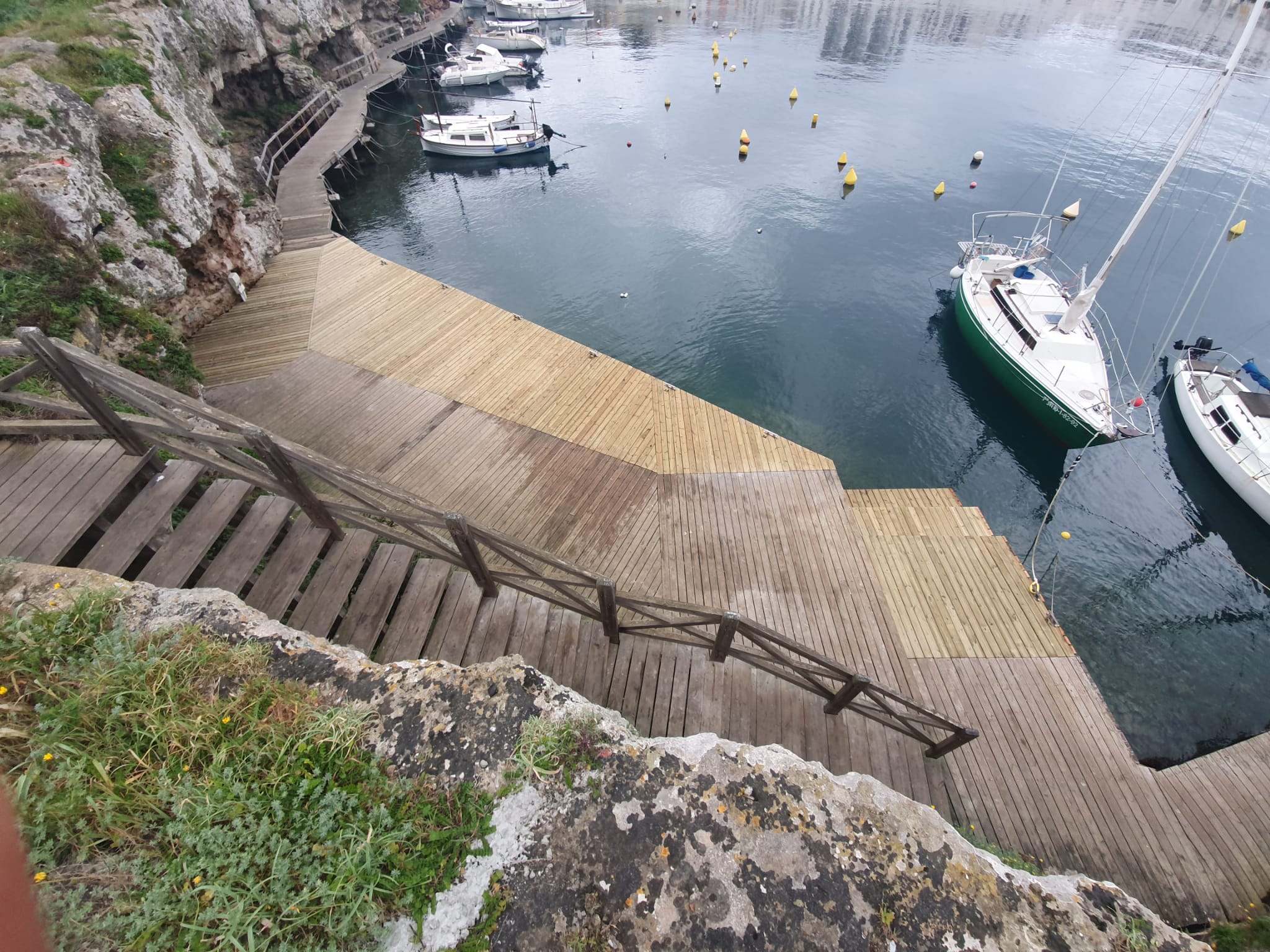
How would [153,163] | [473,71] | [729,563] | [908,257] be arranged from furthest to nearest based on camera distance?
[473,71]
[908,257]
[153,163]
[729,563]

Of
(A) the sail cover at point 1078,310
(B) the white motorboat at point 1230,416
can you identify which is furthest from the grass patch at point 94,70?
(B) the white motorboat at point 1230,416

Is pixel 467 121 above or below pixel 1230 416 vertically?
above

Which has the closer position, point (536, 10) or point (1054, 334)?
point (1054, 334)

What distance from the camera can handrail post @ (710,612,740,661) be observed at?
5570 mm

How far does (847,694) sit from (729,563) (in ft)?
13.4

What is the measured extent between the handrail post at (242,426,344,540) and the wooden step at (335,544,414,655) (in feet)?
2.17

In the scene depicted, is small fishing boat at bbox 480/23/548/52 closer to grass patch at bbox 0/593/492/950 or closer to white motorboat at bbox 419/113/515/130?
white motorboat at bbox 419/113/515/130

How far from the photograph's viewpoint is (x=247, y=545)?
576 cm

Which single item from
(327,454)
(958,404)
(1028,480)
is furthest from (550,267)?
(1028,480)

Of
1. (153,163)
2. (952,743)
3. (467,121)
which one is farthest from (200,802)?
(467,121)

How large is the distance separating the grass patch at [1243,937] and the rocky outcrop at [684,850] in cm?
415

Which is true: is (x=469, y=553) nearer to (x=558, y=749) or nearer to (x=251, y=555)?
(x=251, y=555)

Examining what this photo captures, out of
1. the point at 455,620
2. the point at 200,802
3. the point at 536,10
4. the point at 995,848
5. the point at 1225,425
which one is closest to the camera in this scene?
the point at 200,802

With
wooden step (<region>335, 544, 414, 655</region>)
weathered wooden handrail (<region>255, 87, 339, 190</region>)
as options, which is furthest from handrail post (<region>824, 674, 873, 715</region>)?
weathered wooden handrail (<region>255, 87, 339, 190</region>)
